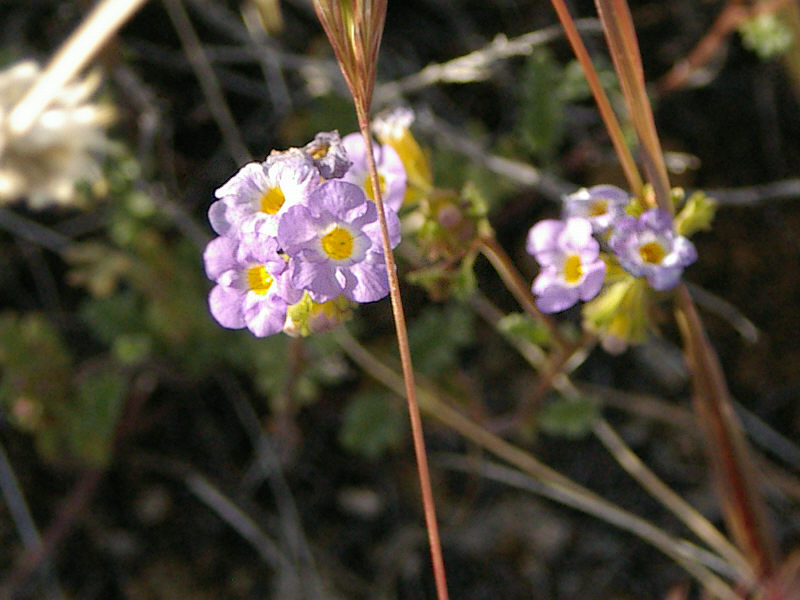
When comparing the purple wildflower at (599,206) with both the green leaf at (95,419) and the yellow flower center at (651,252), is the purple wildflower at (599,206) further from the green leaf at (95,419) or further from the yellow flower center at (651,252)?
the green leaf at (95,419)

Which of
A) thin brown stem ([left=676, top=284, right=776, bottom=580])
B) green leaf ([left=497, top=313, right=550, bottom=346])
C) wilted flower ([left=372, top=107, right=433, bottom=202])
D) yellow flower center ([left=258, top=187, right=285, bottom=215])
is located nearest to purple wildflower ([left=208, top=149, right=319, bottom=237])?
yellow flower center ([left=258, top=187, right=285, bottom=215])

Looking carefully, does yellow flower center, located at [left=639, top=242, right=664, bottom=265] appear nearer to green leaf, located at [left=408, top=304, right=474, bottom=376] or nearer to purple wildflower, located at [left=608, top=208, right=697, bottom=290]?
purple wildflower, located at [left=608, top=208, right=697, bottom=290]

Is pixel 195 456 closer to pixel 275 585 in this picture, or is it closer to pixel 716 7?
pixel 275 585

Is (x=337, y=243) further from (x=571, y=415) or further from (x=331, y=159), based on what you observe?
(x=571, y=415)

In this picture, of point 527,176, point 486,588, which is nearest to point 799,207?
point 527,176

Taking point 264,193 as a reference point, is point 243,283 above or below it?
below

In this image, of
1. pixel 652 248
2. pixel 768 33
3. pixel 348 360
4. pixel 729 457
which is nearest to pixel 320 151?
pixel 652 248
